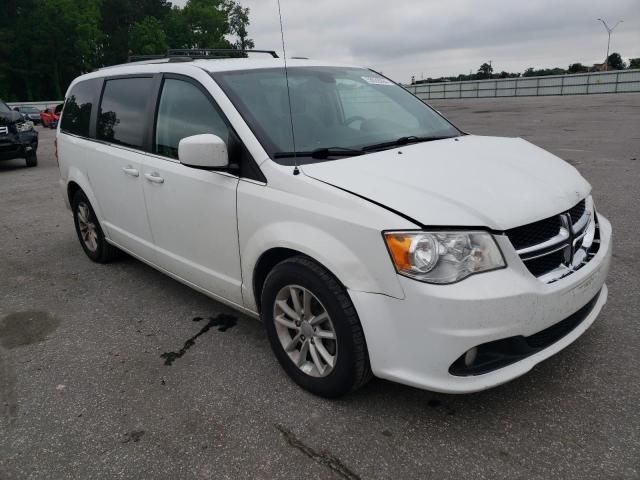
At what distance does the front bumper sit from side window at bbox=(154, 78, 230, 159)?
4.66 ft

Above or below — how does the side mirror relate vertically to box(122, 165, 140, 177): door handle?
above

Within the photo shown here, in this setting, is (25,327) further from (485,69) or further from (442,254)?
(485,69)

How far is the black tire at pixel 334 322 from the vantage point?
2.47 meters

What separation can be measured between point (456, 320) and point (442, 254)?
28 cm

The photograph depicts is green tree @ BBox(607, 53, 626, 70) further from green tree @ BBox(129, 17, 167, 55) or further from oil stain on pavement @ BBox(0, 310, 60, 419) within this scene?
oil stain on pavement @ BBox(0, 310, 60, 419)

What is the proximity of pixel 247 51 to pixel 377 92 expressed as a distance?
128cm

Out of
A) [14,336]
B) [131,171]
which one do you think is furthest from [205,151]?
[14,336]

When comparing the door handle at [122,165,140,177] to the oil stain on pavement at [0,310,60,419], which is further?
the door handle at [122,165,140,177]

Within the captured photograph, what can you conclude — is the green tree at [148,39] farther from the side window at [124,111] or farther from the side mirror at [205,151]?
the side mirror at [205,151]

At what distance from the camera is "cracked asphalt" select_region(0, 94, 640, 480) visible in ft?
7.68

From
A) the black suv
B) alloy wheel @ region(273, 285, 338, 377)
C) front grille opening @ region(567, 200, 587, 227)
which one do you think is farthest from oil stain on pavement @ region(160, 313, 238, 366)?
the black suv

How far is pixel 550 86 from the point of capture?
3909 cm

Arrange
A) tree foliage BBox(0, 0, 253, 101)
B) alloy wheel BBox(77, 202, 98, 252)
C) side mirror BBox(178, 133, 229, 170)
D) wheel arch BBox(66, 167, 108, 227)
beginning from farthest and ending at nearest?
tree foliage BBox(0, 0, 253, 101)
alloy wheel BBox(77, 202, 98, 252)
wheel arch BBox(66, 167, 108, 227)
side mirror BBox(178, 133, 229, 170)

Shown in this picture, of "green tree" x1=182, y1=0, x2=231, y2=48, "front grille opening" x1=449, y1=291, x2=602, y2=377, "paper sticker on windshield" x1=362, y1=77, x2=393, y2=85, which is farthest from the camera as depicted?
"green tree" x1=182, y1=0, x2=231, y2=48
